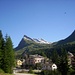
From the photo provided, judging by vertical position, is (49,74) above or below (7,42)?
below

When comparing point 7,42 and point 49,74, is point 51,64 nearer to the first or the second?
point 49,74

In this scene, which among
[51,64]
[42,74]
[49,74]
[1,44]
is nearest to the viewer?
[1,44]

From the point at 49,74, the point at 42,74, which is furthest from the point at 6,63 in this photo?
the point at 42,74

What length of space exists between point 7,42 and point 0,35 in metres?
2.99

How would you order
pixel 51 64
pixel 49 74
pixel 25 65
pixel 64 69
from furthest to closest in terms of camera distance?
pixel 25 65
pixel 51 64
pixel 49 74
pixel 64 69

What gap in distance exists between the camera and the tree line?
214 feet

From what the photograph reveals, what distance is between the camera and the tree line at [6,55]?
65375mm

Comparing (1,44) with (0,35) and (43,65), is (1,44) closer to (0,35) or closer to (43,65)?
(0,35)

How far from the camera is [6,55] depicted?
6581 cm

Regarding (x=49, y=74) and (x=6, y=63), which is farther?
(x=49, y=74)

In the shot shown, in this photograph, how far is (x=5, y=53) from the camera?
65.6 metres

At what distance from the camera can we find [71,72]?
68312 millimetres

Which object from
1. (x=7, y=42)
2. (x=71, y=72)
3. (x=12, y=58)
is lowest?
(x=71, y=72)

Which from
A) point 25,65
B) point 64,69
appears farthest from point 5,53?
point 25,65
